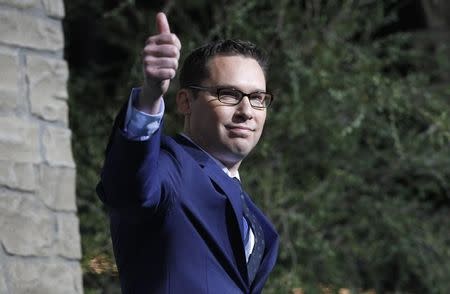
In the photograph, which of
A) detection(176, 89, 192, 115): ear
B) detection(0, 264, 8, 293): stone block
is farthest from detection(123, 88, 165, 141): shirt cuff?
detection(0, 264, 8, 293): stone block

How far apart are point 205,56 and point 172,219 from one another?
47 centimetres

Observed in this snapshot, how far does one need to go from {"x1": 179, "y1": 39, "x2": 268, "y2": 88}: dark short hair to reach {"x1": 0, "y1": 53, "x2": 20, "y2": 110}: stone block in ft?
4.12

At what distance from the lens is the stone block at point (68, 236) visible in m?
3.91

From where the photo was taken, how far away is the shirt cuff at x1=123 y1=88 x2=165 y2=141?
2.11m

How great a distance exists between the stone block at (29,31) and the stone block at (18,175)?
1.44 ft

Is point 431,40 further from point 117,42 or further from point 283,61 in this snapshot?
point 117,42

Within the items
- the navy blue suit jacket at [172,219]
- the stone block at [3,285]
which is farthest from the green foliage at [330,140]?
the navy blue suit jacket at [172,219]

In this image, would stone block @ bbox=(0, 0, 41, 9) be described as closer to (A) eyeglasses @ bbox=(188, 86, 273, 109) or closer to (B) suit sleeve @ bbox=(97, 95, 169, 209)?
(A) eyeglasses @ bbox=(188, 86, 273, 109)

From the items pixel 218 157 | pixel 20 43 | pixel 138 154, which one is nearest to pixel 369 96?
pixel 20 43

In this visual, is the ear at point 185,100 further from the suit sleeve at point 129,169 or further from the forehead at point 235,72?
the suit sleeve at point 129,169

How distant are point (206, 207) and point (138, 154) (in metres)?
0.32

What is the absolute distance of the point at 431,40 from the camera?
703 centimetres

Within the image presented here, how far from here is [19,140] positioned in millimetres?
3777

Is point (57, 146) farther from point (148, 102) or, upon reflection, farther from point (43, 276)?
point (148, 102)
